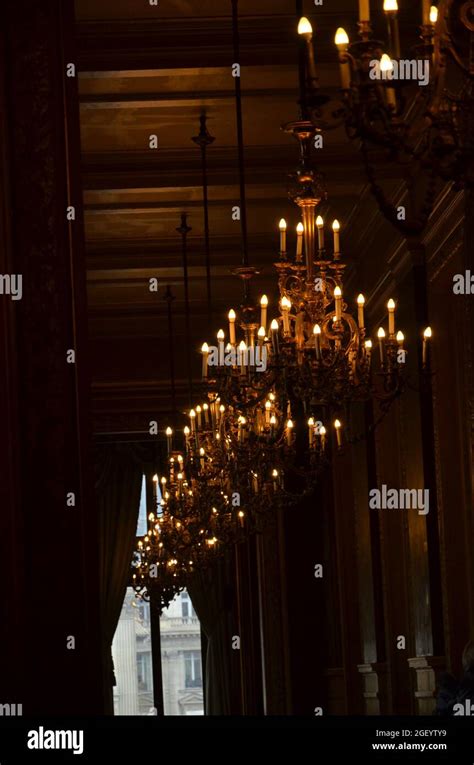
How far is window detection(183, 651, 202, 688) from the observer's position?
24281 mm

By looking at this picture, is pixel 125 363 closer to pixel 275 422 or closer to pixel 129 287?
pixel 129 287

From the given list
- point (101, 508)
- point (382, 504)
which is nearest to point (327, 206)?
point (382, 504)

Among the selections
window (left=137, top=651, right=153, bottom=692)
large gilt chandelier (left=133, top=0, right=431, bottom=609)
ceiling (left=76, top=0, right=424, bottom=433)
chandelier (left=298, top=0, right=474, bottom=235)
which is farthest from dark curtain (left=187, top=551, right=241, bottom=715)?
chandelier (left=298, top=0, right=474, bottom=235)

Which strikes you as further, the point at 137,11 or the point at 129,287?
the point at 129,287

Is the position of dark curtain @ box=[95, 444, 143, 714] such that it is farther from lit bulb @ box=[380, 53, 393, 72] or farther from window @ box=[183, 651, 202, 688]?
lit bulb @ box=[380, 53, 393, 72]

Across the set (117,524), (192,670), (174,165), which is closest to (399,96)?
(174,165)

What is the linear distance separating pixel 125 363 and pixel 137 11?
815 cm

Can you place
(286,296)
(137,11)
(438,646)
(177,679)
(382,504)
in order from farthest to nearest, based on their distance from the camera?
(177,679) < (382,504) < (438,646) < (137,11) < (286,296)

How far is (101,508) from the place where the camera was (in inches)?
898

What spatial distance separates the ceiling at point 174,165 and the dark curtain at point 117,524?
5.75m

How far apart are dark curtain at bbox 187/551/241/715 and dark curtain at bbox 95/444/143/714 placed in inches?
44.0

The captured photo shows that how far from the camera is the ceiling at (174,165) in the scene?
27.8 ft

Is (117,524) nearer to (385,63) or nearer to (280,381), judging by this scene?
(280,381)

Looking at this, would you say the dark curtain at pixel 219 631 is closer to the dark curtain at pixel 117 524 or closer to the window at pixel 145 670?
the dark curtain at pixel 117 524
